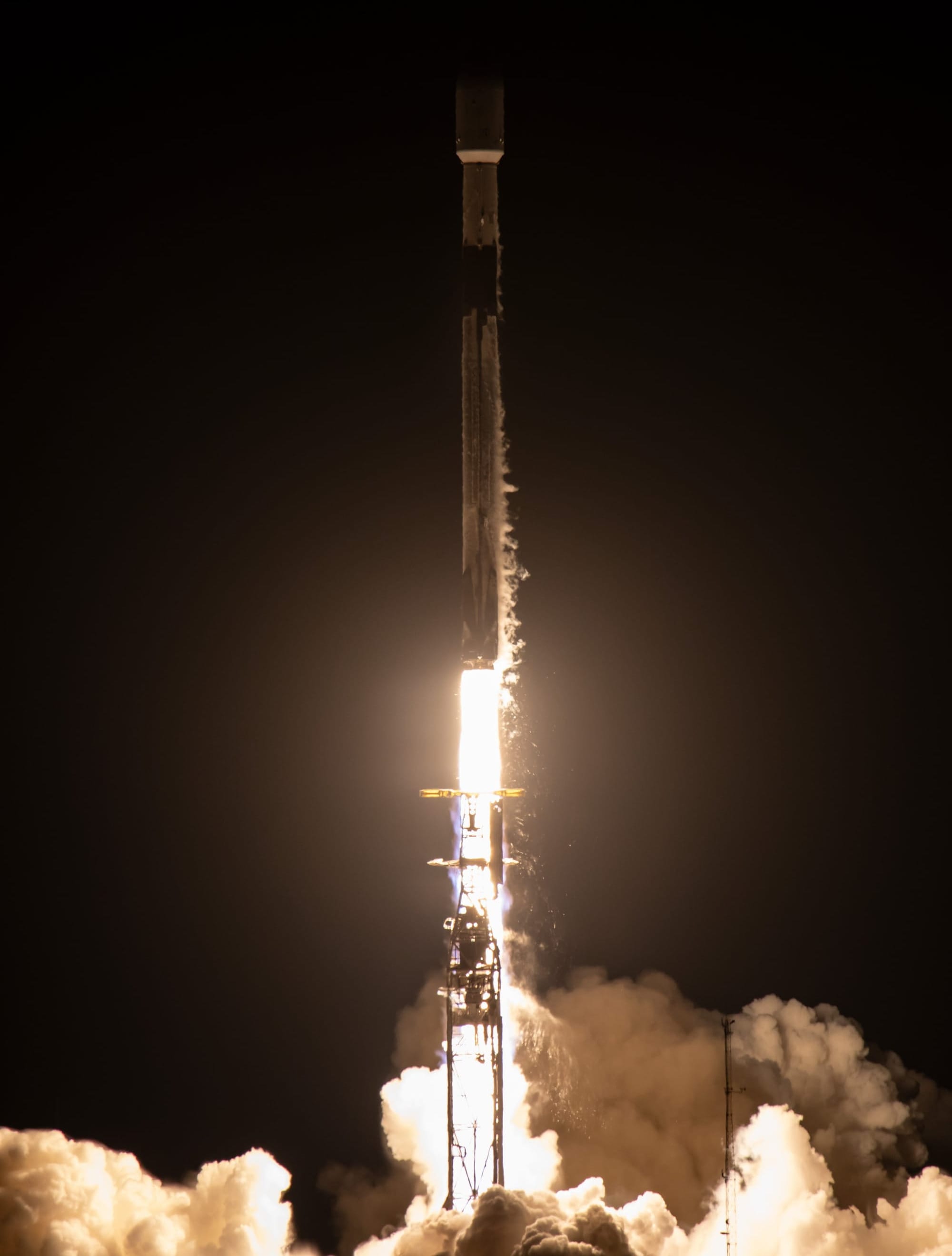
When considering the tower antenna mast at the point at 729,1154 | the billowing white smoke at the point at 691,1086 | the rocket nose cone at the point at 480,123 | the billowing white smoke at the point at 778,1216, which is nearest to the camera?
the billowing white smoke at the point at 778,1216

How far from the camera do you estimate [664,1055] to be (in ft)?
155

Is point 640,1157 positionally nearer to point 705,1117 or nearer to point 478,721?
point 705,1117

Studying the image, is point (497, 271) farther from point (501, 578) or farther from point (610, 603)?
point (610, 603)

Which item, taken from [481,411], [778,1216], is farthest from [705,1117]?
[481,411]

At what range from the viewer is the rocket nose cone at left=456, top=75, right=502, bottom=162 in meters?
41.7

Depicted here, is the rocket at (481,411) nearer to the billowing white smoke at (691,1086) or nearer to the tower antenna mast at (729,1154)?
the tower antenna mast at (729,1154)

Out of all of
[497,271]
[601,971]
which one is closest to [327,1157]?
[601,971]

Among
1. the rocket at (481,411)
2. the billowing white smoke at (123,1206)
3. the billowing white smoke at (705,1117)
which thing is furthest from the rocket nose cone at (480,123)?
the billowing white smoke at (123,1206)

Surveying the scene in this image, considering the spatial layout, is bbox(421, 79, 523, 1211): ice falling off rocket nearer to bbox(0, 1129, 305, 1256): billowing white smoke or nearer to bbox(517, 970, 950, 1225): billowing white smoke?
bbox(0, 1129, 305, 1256): billowing white smoke

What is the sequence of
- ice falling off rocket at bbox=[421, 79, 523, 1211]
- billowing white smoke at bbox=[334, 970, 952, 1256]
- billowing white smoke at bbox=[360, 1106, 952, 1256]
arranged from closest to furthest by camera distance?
1. ice falling off rocket at bbox=[421, 79, 523, 1211]
2. billowing white smoke at bbox=[360, 1106, 952, 1256]
3. billowing white smoke at bbox=[334, 970, 952, 1256]

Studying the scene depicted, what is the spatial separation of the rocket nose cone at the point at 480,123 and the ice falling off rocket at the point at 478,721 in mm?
21

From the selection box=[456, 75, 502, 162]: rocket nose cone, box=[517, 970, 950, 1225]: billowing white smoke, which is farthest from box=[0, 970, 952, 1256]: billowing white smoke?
box=[456, 75, 502, 162]: rocket nose cone

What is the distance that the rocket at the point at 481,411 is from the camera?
40781mm

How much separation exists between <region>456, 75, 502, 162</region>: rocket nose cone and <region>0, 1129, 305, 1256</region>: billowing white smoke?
20643 mm
